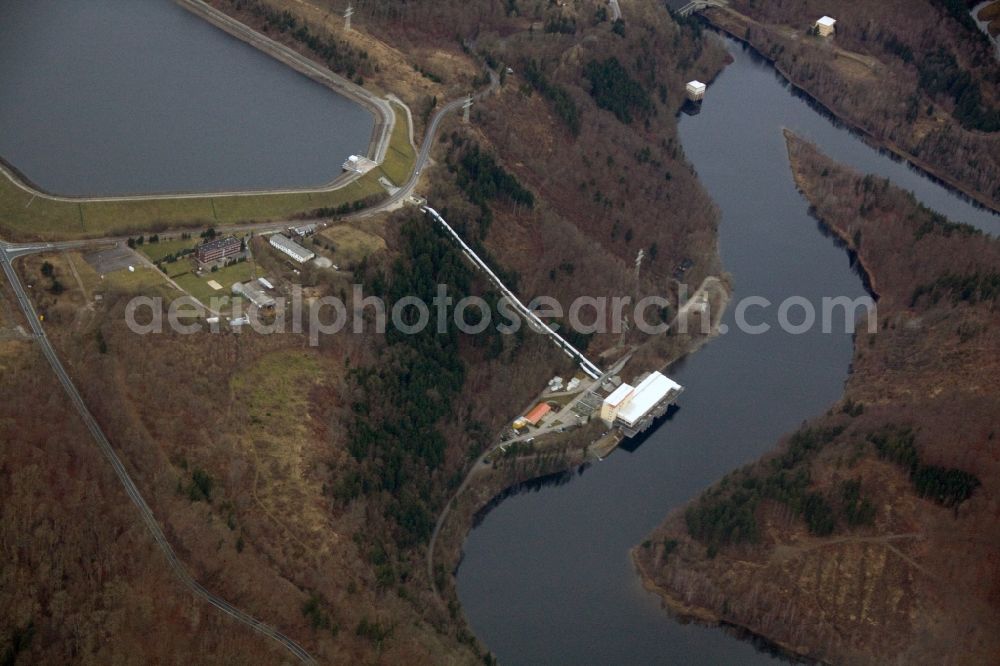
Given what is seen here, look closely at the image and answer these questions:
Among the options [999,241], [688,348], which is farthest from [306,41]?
[999,241]

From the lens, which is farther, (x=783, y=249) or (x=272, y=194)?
(x=783, y=249)

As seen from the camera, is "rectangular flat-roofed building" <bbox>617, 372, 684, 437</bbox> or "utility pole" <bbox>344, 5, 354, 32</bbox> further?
"utility pole" <bbox>344, 5, 354, 32</bbox>

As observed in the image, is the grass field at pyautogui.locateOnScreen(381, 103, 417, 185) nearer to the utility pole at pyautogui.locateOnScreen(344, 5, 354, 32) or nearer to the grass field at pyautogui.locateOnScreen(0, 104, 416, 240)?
the grass field at pyautogui.locateOnScreen(0, 104, 416, 240)

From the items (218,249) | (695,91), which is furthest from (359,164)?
(695,91)

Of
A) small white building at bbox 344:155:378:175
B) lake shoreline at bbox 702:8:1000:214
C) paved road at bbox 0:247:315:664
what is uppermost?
lake shoreline at bbox 702:8:1000:214

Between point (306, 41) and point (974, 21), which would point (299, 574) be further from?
point (974, 21)

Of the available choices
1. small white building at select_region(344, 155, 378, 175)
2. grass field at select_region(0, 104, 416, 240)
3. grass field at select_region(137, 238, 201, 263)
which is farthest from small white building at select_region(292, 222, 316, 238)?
small white building at select_region(344, 155, 378, 175)
